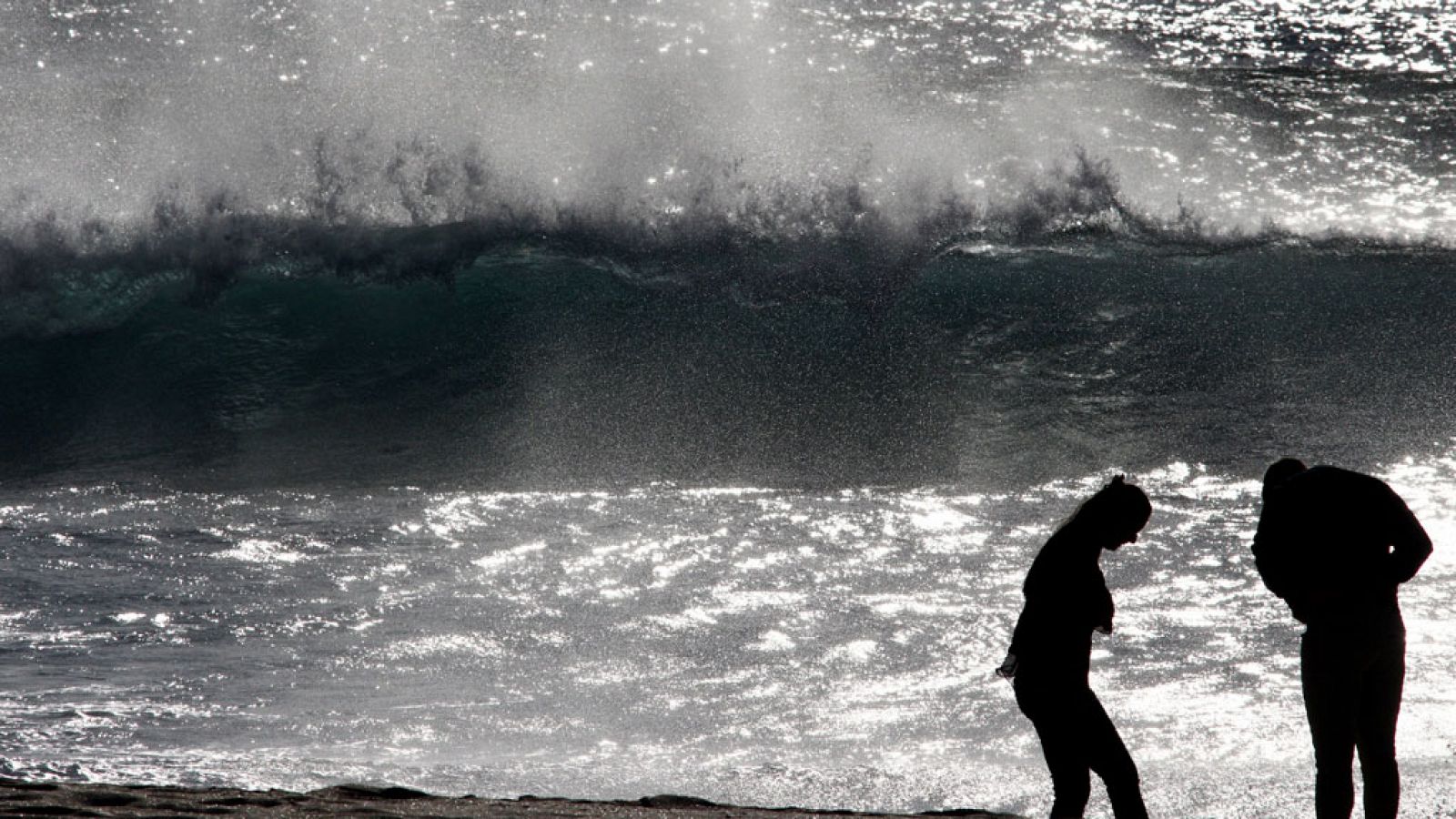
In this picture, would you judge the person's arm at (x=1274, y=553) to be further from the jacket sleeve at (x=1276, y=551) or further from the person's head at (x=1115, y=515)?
the person's head at (x=1115, y=515)

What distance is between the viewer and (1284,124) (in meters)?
14.8

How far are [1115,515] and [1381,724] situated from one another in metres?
0.76

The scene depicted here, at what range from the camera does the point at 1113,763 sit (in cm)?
340

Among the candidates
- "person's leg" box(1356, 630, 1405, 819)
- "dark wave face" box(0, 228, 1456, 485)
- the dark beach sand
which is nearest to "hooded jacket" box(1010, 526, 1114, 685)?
"person's leg" box(1356, 630, 1405, 819)

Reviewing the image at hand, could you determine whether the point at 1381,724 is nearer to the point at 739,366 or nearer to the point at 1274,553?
the point at 1274,553

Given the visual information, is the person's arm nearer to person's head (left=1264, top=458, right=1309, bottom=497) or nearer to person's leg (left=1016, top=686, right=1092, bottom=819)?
person's head (left=1264, top=458, right=1309, bottom=497)

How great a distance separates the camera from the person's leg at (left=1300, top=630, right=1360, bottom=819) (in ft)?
11.0

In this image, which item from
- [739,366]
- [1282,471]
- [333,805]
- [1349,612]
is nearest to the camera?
[1349,612]

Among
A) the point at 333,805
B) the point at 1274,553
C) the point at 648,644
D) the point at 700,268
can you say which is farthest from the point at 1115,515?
the point at 700,268

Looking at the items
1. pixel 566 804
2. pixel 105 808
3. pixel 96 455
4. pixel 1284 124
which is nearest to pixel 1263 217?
pixel 1284 124

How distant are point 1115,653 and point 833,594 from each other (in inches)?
51.8

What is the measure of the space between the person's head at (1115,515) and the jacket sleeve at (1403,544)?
1.77 feet

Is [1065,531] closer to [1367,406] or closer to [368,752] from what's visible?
[368,752]

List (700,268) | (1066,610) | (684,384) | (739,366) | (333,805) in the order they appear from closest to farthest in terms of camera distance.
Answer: (1066,610) < (333,805) < (684,384) < (739,366) < (700,268)
